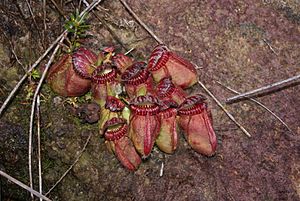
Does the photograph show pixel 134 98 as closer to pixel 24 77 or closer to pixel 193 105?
pixel 193 105

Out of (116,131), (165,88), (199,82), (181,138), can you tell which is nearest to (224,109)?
(199,82)

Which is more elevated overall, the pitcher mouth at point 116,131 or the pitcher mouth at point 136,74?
the pitcher mouth at point 136,74

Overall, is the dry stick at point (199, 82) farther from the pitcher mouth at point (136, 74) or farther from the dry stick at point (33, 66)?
the pitcher mouth at point (136, 74)

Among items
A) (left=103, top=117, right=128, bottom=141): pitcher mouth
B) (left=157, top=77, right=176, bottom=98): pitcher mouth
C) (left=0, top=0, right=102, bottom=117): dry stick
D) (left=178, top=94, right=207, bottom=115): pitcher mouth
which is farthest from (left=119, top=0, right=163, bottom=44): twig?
(left=103, top=117, right=128, bottom=141): pitcher mouth

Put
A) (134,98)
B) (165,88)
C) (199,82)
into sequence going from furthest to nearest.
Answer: (199,82) → (165,88) → (134,98)

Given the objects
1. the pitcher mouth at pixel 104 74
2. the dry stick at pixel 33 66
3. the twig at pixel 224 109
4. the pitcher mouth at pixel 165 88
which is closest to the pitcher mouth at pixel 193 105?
→ the pitcher mouth at pixel 165 88

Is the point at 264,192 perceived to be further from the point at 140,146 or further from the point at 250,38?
the point at 250,38
